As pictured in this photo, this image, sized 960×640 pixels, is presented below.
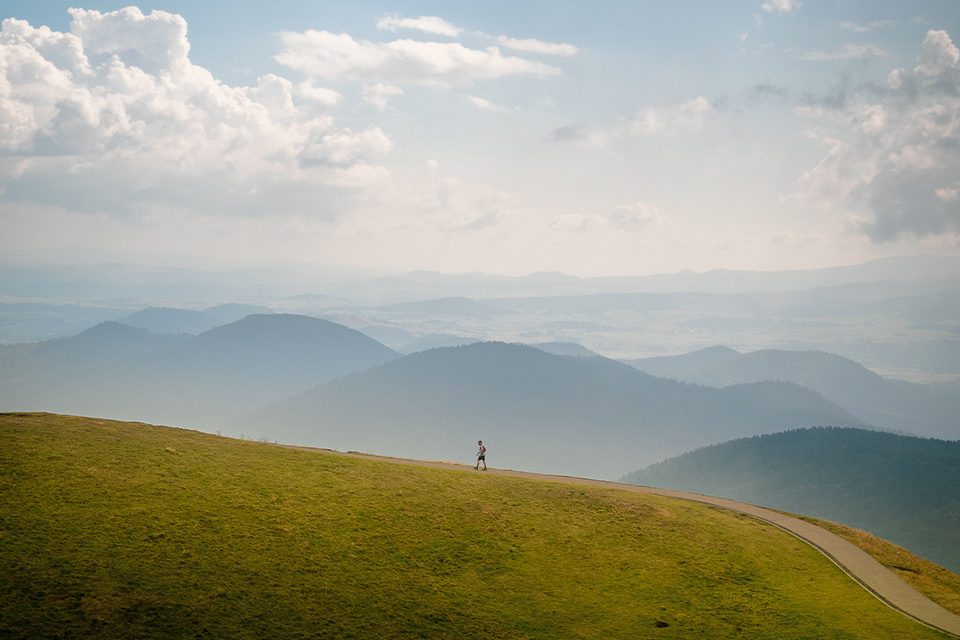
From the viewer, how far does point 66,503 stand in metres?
35.3

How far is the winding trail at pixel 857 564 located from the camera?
37094mm

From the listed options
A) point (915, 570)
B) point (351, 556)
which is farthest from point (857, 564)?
point (351, 556)

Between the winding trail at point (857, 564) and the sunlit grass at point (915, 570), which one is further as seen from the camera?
the sunlit grass at point (915, 570)

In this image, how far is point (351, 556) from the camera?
3584cm

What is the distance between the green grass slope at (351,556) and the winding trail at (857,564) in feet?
3.85

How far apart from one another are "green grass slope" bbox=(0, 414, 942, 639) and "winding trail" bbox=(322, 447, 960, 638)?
1173 millimetres

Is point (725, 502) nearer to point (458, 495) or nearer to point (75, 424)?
point (458, 495)

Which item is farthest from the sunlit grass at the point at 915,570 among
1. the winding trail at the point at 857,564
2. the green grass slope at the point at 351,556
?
the green grass slope at the point at 351,556

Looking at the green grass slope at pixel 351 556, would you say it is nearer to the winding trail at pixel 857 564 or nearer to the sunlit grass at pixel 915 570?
the winding trail at pixel 857 564

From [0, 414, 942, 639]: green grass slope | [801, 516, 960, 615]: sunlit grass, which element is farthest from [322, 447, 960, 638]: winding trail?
[0, 414, 942, 639]: green grass slope

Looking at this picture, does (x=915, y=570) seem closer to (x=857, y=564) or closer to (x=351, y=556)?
(x=857, y=564)

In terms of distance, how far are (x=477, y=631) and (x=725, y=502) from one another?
114 feet

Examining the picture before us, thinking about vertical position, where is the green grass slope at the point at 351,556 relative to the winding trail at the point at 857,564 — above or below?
above

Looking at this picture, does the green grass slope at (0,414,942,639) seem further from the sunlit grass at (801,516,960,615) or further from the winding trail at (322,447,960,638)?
the sunlit grass at (801,516,960,615)
